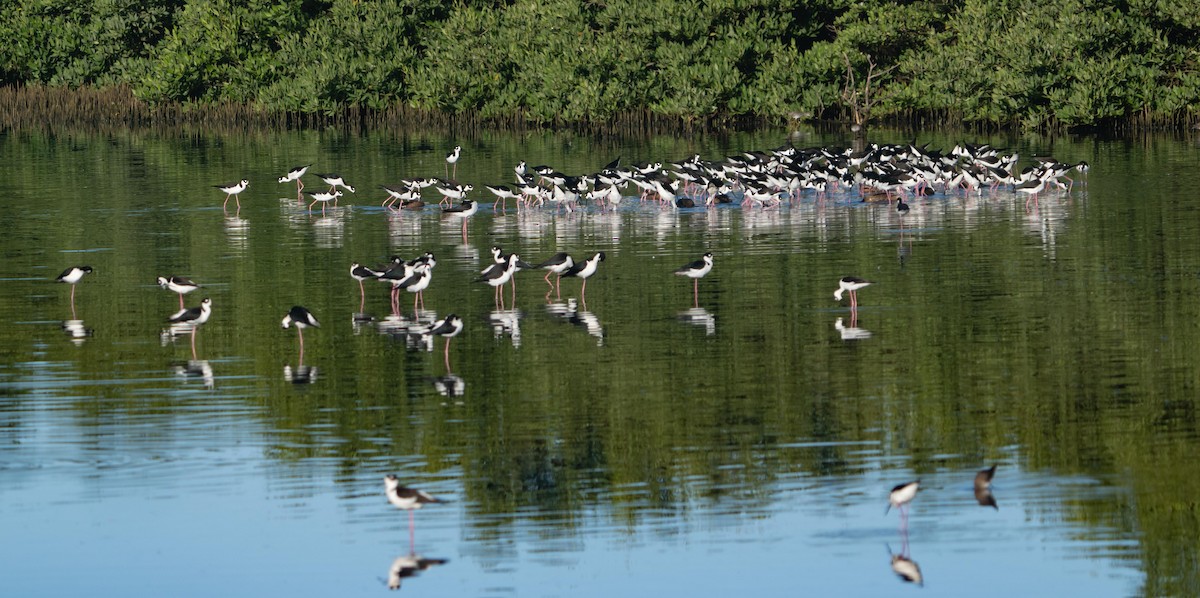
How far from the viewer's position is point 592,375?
19891mm

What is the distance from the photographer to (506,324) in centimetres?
2373

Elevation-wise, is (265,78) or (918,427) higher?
(265,78)

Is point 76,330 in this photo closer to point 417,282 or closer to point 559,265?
point 417,282

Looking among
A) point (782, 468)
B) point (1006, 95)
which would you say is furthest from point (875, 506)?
point (1006, 95)

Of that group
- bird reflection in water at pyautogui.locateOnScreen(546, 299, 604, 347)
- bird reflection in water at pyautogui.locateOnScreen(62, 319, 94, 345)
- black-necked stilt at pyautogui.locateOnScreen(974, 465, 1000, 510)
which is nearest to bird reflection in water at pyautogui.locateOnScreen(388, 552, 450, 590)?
black-necked stilt at pyautogui.locateOnScreen(974, 465, 1000, 510)

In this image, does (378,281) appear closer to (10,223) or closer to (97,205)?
(10,223)

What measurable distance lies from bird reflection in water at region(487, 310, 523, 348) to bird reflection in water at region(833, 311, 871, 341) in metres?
3.89

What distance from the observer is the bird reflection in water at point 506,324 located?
22.7 meters

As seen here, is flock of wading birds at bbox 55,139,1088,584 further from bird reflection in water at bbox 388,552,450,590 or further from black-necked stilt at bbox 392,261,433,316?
bird reflection in water at bbox 388,552,450,590

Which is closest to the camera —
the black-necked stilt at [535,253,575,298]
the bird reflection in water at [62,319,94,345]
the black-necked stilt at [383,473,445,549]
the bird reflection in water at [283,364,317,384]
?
the black-necked stilt at [383,473,445,549]

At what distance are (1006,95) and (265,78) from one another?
3465 centimetres

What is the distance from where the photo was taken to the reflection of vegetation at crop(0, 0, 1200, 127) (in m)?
59.9

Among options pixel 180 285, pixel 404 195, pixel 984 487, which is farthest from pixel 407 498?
pixel 404 195

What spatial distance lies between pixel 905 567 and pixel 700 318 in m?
10.8
